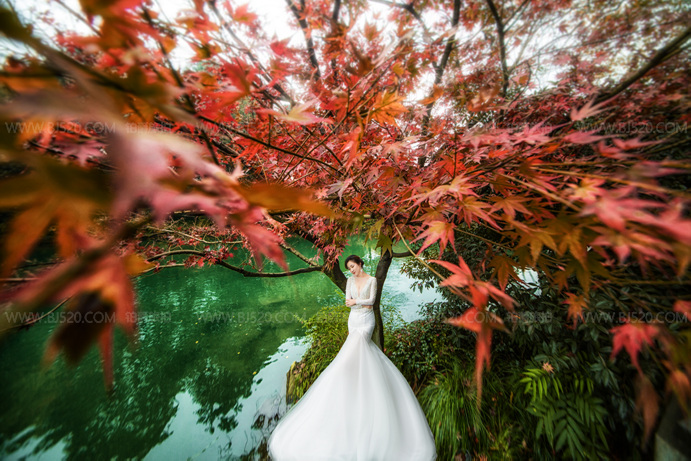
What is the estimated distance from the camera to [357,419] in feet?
5.96

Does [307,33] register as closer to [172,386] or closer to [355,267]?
[355,267]

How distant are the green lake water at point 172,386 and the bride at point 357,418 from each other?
0.91m

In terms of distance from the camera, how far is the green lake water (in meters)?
2.59

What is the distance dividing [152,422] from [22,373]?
128 inches

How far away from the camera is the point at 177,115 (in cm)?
44

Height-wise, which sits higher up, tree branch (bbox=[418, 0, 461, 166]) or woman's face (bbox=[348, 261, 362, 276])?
tree branch (bbox=[418, 0, 461, 166])

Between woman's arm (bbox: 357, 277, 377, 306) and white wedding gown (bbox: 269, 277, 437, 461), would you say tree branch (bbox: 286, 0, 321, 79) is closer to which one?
woman's arm (bbox: 357, 277, 377, 306)

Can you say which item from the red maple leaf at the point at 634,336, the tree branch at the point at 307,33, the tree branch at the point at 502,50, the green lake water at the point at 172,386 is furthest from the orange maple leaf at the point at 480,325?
the tree branch at the point at 307,33

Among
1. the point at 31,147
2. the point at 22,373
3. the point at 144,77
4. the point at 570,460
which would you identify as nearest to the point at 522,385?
the point at 570,460

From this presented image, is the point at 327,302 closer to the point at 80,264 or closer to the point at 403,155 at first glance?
the point at 403,155

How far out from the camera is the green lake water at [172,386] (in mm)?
2588

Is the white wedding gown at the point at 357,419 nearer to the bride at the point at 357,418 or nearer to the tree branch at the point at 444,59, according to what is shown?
the bride at the point at 357,418

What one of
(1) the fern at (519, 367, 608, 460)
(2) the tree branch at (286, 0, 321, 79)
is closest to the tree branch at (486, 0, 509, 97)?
(2) the tree branch at (286, 0, 321, 79)

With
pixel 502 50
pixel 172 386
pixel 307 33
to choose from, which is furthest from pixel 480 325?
pixel 172 386
